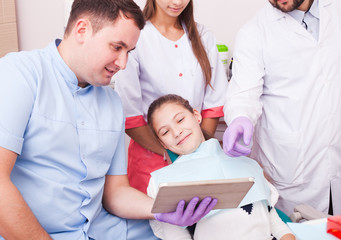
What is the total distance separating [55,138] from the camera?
1248 mm

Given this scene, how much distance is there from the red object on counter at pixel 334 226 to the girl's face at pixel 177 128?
602 mm

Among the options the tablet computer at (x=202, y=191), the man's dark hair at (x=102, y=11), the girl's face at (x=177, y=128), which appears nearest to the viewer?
the tablet computer at (x=202, y=191)

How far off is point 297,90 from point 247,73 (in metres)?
0.24

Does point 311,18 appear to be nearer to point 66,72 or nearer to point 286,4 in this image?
point 286,4

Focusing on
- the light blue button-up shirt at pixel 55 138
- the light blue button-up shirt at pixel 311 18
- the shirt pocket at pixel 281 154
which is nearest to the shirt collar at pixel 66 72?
the light blue button-up shirt at pixel 55 138

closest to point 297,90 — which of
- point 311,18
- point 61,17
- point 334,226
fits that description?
point 311,18

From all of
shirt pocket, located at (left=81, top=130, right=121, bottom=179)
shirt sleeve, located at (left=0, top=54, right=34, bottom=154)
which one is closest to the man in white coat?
shirt pocket, located at (left=81, top=130, right=121, bottom=179)

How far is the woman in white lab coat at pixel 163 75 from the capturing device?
1.91m

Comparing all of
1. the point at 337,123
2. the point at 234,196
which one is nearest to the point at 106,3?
the point at 234,196

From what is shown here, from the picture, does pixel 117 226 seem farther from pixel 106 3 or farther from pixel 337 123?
pixel 337 123

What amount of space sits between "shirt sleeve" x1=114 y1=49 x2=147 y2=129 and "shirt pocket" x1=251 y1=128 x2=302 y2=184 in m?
0.61

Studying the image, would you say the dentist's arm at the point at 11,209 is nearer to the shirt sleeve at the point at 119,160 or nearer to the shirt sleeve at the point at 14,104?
the shirt sleeve at the point at 14,104

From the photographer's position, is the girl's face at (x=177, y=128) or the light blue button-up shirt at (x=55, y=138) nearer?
the light blue button-up shirt at (x=55, y=138)

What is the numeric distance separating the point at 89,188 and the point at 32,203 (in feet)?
0.64
